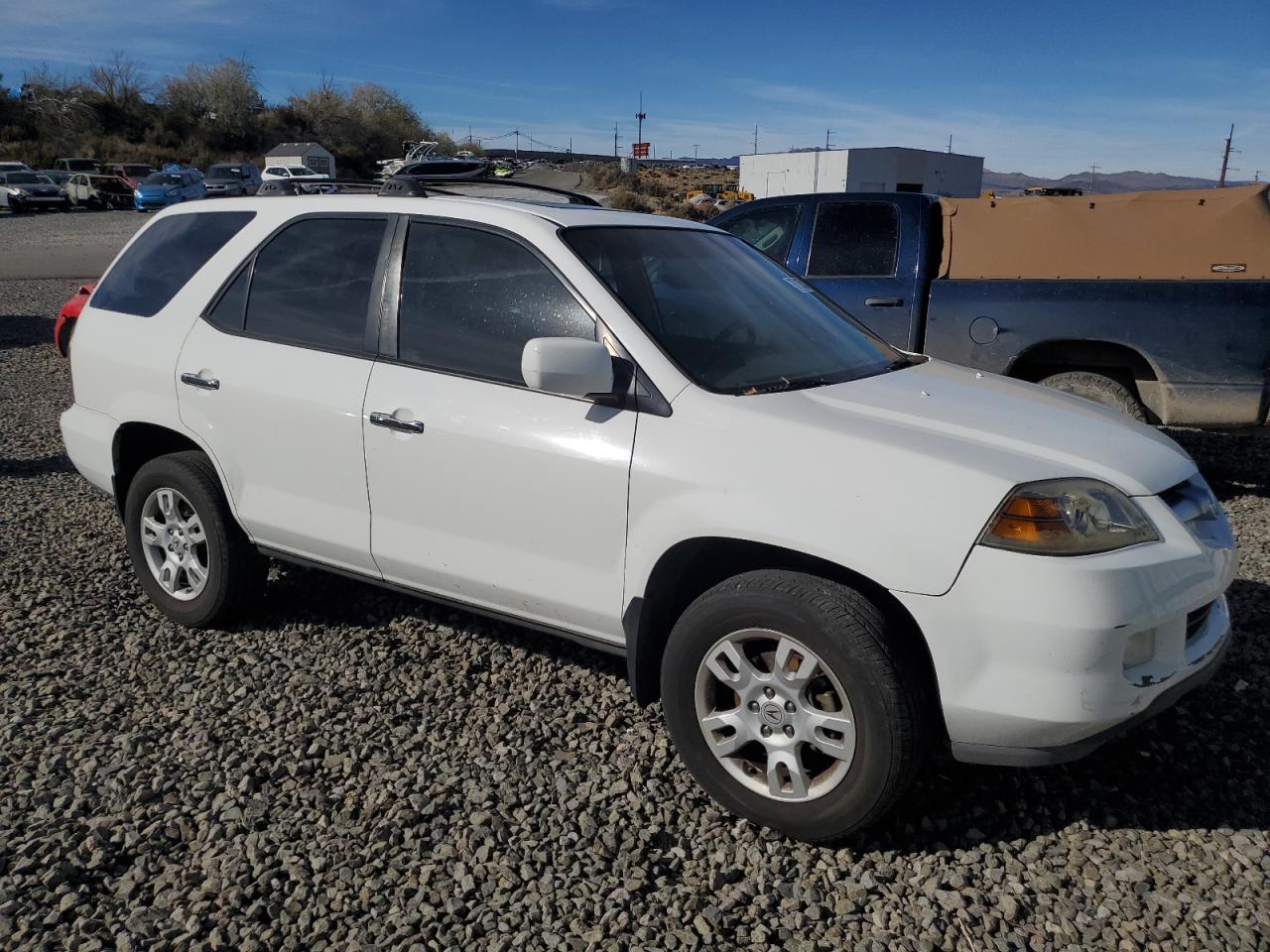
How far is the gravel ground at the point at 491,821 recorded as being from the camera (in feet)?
8.29

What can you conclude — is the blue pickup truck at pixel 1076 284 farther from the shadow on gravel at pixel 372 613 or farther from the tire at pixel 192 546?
the tire at pixel 192 546

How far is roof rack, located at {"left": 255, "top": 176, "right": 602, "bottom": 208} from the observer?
389cm

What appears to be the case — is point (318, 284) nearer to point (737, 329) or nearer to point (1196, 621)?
point (737, 329)

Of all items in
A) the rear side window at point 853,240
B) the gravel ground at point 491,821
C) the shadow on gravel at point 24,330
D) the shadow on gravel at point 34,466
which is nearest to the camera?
the gravel ground at point 491,821

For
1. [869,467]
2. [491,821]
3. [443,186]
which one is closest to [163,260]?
[443,186]

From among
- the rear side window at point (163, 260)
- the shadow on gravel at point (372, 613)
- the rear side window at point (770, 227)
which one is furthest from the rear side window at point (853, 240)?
the rear side window at point (163, 260)

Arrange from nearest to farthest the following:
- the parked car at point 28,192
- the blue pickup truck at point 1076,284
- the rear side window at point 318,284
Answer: the rear side window at point 318,284, the blue pickup truck at point 1076,284, the parked car at point 28,192

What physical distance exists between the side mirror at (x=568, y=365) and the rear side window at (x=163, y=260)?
1.92 meters

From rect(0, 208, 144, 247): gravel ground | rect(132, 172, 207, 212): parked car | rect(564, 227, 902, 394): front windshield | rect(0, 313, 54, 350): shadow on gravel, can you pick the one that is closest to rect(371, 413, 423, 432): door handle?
rect(564, 227, 902, 394): front windshield

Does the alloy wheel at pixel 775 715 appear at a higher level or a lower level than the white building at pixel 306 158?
lower

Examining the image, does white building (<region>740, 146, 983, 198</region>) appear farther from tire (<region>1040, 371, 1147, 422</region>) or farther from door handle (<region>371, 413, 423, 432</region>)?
door handle (<region>371, 413, 423, 432</region>)

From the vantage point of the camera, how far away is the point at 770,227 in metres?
7.54

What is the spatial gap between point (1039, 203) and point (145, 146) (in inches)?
2863

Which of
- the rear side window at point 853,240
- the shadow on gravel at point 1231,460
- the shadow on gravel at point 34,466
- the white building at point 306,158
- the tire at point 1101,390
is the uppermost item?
the white building at point 306,158
